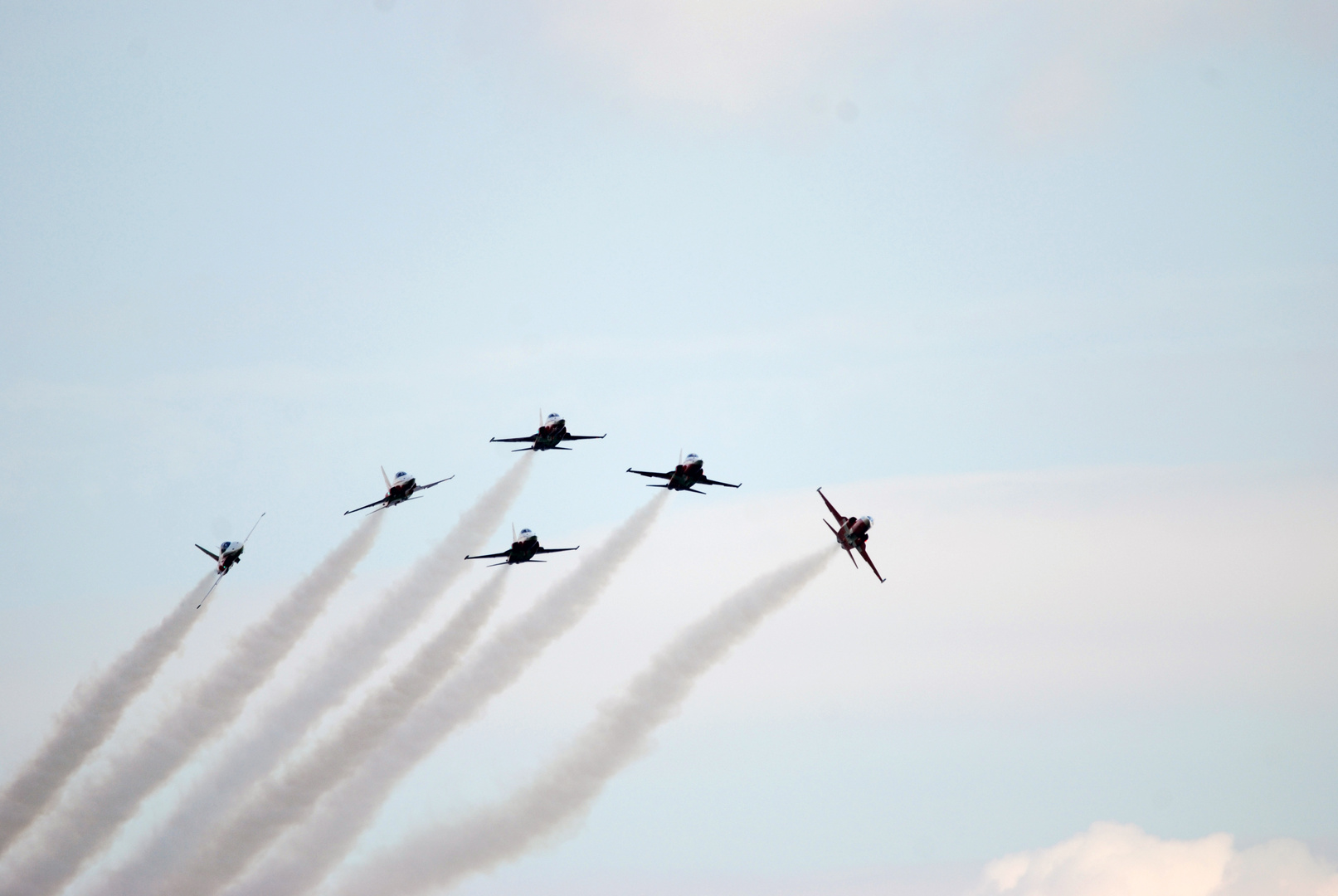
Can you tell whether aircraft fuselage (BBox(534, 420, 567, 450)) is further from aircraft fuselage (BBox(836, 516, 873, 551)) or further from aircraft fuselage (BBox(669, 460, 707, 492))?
aircraft fuselage (BBox(836, 516, 873, 551))

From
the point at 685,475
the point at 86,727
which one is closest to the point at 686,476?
the point at 685,475

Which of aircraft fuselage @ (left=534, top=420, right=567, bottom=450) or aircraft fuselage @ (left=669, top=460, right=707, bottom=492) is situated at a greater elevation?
aircraft fuselage @ (left=534, top=420, right=567, bottom=450)

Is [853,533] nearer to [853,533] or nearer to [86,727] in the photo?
[853,533]

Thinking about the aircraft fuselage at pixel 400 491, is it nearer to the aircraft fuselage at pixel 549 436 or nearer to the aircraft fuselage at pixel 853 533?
the aircraft fuselage at pixel 549 436

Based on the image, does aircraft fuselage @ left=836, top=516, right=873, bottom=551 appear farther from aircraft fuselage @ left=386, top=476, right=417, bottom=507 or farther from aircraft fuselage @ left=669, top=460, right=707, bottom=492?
aircraft fuselage @ left=386, top=476, right=417, bottom=507

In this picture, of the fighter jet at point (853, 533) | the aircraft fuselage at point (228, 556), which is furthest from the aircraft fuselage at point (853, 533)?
the aircraft fuselage at point (228, 556)

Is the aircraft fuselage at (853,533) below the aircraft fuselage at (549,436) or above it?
below

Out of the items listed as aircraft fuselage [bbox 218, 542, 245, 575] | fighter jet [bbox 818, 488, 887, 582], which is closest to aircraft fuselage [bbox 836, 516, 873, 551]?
fighter jet [bbox 818, 488, 887, 582]

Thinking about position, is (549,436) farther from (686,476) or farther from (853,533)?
(853,533)

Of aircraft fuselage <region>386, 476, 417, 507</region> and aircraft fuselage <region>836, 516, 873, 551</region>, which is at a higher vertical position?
aircraft fuselage <region>386, 476, 417, 507</region>

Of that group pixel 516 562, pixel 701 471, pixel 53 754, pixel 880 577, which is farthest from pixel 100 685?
pixel 880 577

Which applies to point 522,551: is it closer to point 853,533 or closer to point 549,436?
point 549,436

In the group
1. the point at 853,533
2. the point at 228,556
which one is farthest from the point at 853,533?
the point at 228,556

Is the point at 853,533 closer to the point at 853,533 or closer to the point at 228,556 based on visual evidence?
the point at 853,533
